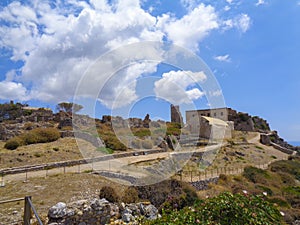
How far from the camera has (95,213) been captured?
324 inches

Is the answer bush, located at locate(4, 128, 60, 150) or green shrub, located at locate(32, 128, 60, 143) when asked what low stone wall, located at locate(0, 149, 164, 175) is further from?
green shrub, located at locate(32, 128, 60, 143)

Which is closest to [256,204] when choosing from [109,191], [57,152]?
[109,191]

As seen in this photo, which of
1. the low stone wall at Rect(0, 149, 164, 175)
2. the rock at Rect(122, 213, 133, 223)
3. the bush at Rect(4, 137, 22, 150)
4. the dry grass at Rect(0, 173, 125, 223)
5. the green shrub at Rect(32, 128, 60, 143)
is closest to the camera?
the rock at Rect(122, 213, 133, 223)

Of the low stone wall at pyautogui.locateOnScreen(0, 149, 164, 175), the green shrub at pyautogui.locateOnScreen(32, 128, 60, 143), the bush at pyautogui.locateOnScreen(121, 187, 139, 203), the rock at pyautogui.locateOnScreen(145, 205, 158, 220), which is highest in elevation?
the green shrub at pyautogui.locateOnScreen(32, 128, 60, 143)

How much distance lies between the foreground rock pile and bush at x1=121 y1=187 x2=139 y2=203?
802 mm

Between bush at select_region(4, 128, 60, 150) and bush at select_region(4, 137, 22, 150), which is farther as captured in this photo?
bush at select_region(4, 128, 60, 150)

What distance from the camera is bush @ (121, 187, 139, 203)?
32.8ft

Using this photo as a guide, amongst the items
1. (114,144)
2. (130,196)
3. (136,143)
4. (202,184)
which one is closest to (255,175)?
(202,184)

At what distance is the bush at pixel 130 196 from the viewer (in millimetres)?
10008

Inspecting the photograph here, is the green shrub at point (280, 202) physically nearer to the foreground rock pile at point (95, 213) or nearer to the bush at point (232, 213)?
the foreground rock pile at point (95, 213)

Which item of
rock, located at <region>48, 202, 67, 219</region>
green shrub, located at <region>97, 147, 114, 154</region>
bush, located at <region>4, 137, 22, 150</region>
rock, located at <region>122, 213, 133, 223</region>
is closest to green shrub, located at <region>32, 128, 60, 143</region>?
bush, located at <region>4, 137, 22, 150</region>

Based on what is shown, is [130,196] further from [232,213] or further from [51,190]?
[232,213]

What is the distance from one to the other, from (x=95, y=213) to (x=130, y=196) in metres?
2.28

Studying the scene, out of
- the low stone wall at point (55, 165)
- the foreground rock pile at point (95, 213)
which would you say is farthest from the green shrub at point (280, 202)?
the low stone wall at point (55, 165)
